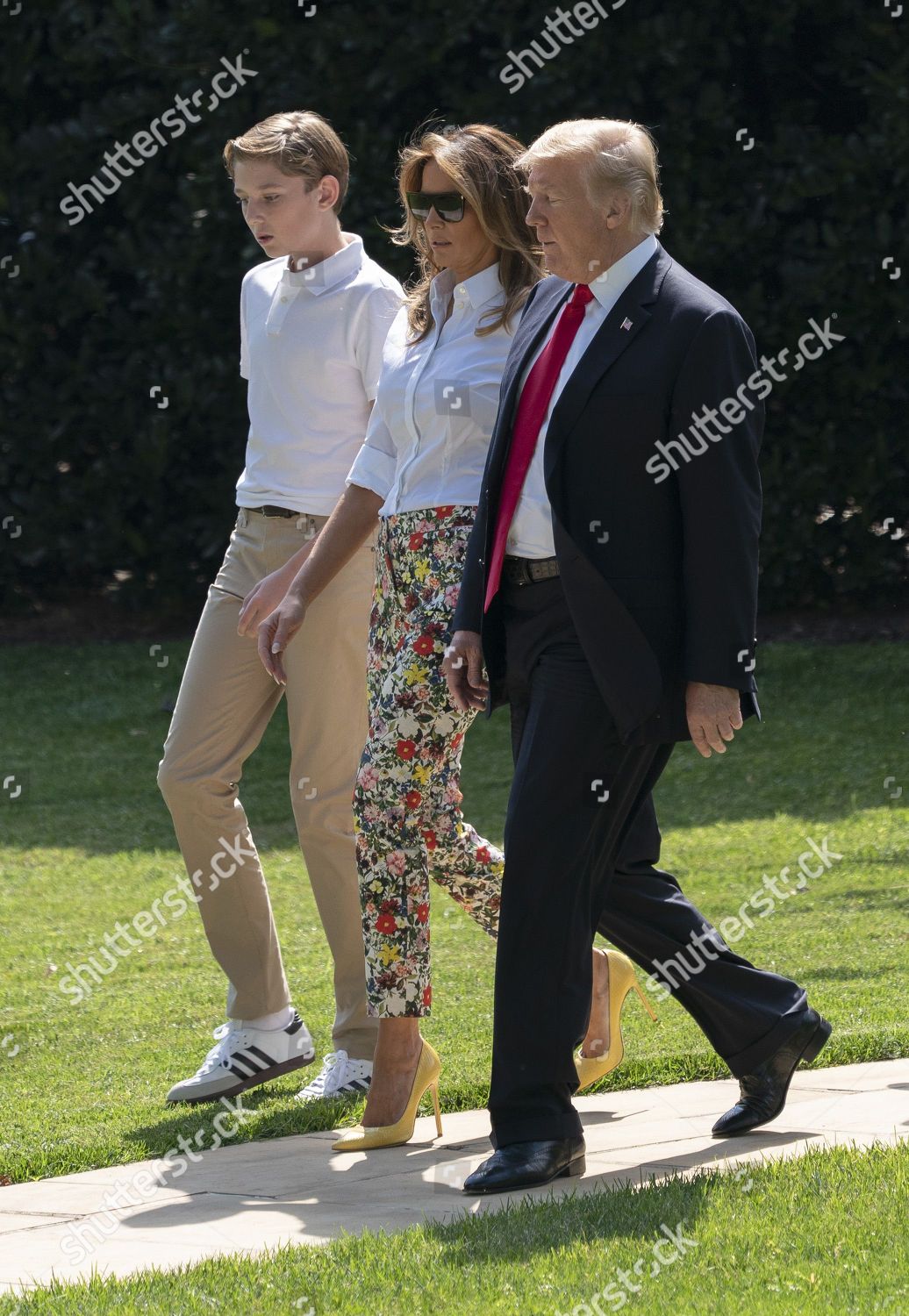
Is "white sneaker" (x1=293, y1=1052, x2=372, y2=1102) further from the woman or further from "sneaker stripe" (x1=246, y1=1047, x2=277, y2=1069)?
the woman

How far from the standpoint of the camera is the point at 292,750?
5055mm

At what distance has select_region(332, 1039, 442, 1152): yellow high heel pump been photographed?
14.6 feet

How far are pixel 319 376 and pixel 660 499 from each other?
4.46ft

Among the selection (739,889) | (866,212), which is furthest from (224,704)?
(866,212)

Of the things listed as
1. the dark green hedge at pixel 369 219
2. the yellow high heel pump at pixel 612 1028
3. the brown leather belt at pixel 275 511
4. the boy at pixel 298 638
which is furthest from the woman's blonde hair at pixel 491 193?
the dark green hedge at pixel 369 219

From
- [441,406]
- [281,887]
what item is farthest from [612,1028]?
[281,887]

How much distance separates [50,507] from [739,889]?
6.21 m

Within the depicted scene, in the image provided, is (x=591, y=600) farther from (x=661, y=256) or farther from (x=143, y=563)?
(x=143, y=563)

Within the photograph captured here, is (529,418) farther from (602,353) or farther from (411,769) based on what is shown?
(411,769)

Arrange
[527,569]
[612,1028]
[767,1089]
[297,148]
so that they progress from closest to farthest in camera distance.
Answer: [527,569] → [767,1089] → [612,1028] → [297,148]

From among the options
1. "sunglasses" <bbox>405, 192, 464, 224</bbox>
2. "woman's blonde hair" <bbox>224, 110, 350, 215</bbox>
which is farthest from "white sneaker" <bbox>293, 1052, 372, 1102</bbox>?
"woman's blonde hair" <bbox>224, 110, 350, 215</bbox>

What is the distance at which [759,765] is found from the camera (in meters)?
10.0

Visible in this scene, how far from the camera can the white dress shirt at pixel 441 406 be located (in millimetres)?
4512

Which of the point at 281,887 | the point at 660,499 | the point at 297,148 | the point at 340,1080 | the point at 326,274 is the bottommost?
the point at 340,1080
